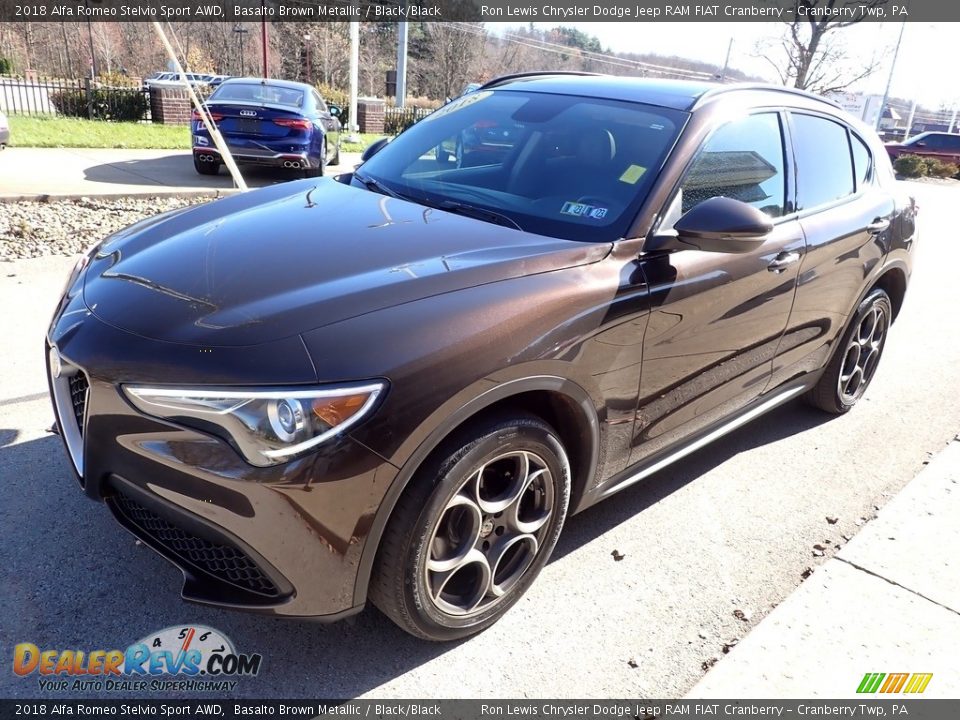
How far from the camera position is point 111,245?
2.96m

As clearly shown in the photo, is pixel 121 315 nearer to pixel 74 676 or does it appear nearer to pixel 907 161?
pixel 74 676

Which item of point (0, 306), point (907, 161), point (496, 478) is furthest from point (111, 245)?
point (907, 161)

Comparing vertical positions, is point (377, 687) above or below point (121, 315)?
below

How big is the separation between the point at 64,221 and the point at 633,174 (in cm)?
668

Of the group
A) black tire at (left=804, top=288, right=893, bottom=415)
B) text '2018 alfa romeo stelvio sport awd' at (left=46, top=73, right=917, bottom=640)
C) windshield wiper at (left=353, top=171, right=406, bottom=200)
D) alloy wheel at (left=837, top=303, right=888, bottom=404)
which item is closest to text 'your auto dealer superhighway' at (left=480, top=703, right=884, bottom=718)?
text '2018 alfa romeo stelvio sport awd' at (left=46, top=73, right=917, bottom=640)

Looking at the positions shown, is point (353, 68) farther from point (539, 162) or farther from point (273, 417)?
point (273, 417)

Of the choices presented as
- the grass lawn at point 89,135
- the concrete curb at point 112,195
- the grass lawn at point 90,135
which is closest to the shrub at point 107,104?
the grass lawn at point 90,135

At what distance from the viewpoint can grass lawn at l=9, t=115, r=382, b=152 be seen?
13164 millimetres

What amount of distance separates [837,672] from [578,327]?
149 cm

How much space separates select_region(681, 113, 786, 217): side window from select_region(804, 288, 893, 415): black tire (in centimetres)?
128

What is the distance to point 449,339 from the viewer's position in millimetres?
2180

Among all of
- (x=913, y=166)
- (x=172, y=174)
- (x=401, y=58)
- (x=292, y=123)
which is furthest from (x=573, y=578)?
(x=913, y=166)

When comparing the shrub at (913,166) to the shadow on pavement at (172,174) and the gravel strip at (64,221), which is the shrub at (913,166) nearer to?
the shadow on pavement at (172,174)

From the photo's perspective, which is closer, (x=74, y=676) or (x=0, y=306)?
(x=74, y=676)
